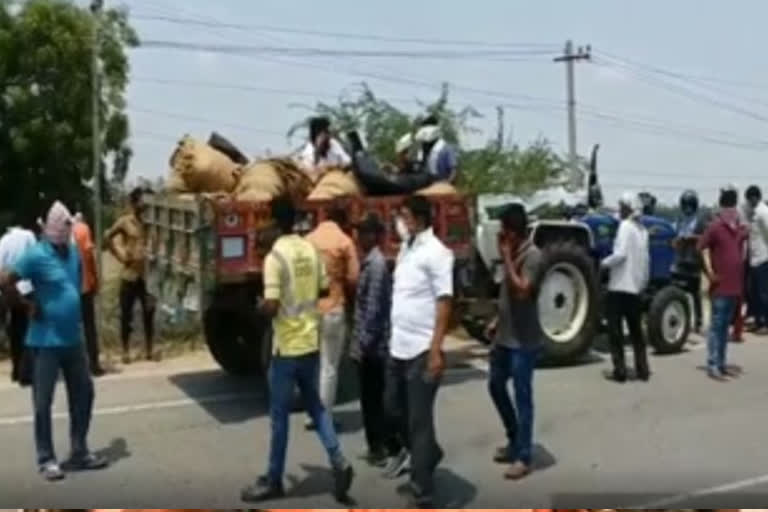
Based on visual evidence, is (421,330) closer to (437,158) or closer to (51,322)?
(51,322)

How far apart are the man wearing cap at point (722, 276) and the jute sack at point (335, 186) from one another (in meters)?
3.01

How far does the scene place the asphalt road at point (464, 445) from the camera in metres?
7.58

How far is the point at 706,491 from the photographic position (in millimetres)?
7707

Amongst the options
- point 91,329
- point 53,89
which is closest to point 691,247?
point 91,329

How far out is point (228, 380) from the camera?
34.9ft

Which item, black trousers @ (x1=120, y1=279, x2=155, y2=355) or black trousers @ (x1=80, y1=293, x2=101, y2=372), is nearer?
black trousers @ (x1=80, y1=293, x2=101, y2=372)

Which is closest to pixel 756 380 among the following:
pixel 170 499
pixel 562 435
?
pixel 562 435

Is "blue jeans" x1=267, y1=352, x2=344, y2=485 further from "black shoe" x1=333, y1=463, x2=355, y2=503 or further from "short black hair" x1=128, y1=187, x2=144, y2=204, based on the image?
"short black hair" x1=128, y1=187, x2=144, y2=204

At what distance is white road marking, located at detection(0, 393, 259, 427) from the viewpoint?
9.36 metres

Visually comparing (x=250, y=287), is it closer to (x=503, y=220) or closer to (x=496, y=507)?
(x=503, y=220)

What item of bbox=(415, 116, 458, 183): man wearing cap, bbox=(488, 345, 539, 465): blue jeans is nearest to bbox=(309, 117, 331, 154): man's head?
bbox=(415, 116, 458, 183): man wearing cap

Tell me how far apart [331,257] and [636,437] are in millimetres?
2393

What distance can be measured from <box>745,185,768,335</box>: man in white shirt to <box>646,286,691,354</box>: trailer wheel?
1.59 meters

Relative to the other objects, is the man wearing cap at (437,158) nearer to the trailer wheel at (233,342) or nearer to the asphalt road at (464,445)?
the asphalt road at (464,445)
